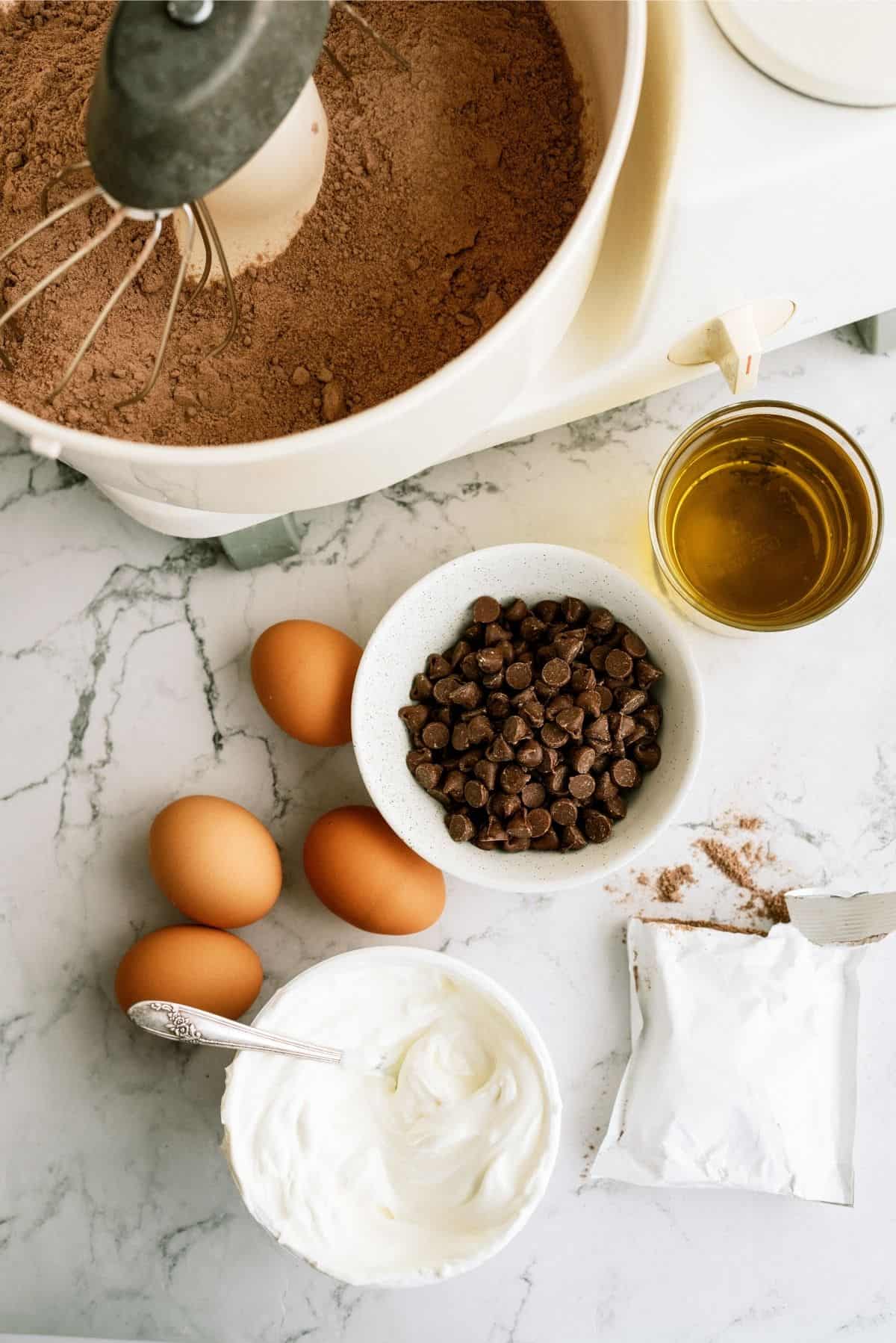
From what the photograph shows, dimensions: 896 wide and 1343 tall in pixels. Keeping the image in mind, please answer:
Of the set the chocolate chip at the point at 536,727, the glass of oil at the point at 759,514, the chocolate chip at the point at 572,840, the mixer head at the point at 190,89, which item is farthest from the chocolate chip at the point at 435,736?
the mixer head at the point at 190,89

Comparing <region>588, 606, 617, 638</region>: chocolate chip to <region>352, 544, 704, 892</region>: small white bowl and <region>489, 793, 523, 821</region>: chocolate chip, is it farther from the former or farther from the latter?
<region>489, 793, 523, 821</region>: chocolate chip

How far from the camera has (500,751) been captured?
0.78 metres

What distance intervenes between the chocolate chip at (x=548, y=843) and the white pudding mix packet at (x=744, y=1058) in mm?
112

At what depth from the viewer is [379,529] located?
90cm

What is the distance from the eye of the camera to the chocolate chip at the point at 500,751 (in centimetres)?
78

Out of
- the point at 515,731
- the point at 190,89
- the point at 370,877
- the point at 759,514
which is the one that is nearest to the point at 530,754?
the point at 515,731

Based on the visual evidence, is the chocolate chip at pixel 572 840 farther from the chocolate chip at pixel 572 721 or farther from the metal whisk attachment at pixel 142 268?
the metal whisk attachment at pixel 142 268

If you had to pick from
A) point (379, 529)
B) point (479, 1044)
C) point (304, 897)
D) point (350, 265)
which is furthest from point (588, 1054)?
point (350, 265)

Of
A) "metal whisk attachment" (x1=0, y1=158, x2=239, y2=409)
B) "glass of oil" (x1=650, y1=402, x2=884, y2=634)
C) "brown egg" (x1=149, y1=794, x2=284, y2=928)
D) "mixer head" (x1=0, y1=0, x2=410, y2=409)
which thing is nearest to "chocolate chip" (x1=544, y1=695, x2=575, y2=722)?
"glass of oil" (x1=650, y1=402, x2=884, y2=634)

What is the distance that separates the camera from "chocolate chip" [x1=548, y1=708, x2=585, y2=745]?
78 centimetres

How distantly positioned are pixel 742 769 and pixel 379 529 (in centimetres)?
36

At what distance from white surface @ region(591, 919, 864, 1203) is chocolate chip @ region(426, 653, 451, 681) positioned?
247mm

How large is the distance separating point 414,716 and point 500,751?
0.07 meters

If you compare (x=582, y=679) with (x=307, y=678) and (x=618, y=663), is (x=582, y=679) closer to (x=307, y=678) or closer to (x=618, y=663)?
(x=618, y=663)
